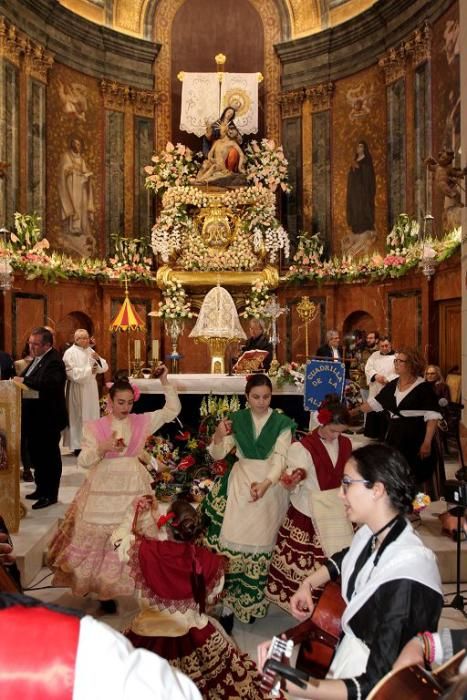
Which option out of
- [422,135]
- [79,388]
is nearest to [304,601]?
[79,388]

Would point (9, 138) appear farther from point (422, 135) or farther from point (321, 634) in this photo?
point (321, 634)

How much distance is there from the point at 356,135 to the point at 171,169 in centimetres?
415

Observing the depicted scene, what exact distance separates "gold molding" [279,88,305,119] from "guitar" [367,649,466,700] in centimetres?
1479

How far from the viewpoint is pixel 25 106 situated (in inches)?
486

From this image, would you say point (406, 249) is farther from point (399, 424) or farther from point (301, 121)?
point (399, 424)

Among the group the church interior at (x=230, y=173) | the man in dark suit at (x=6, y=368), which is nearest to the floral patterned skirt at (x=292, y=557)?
the man in dark suit at (x=6, y=368)

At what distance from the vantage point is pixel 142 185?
14891mm

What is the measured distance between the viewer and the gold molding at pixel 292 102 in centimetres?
1472

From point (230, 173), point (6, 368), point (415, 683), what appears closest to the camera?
point (415, 683)

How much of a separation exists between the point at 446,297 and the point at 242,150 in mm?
6501

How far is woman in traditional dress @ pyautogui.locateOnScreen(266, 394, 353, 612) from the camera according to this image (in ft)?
12.5

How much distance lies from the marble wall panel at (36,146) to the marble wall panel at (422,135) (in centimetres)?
739

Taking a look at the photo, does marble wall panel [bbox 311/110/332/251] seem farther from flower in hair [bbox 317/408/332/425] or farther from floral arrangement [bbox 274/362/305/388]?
flower in hair [bbox 317/408/332/425]

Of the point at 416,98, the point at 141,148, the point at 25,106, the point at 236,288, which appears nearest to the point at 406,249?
the point at 416,98
